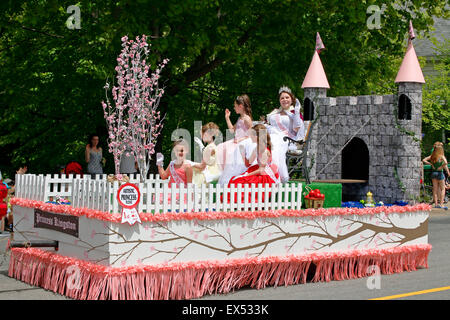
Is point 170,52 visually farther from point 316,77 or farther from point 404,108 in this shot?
point 404,108

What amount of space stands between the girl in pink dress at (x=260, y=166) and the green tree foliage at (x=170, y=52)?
27.6 ft

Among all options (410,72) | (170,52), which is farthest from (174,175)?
(170,52)

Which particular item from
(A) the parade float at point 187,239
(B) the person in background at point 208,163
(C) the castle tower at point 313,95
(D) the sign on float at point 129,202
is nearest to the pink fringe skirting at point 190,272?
(A) the parade float at point 187,239

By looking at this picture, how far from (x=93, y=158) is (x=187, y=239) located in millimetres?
9351

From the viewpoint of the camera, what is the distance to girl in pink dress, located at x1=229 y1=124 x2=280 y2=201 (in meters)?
10.3

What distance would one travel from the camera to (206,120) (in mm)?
24641

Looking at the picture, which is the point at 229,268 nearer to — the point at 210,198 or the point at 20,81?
the point at 210,198

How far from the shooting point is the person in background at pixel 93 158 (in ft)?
57.2

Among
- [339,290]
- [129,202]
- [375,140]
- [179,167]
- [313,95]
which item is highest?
[313,95]

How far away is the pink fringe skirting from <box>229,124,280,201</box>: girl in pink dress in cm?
133

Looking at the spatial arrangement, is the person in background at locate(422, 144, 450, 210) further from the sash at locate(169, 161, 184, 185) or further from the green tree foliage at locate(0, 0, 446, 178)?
the sash at locate(169, 161, 184, 185)

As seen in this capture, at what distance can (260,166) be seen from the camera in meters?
10.3

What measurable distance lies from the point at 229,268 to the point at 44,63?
14.4m

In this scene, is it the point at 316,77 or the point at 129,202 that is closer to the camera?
the point at 129,202
